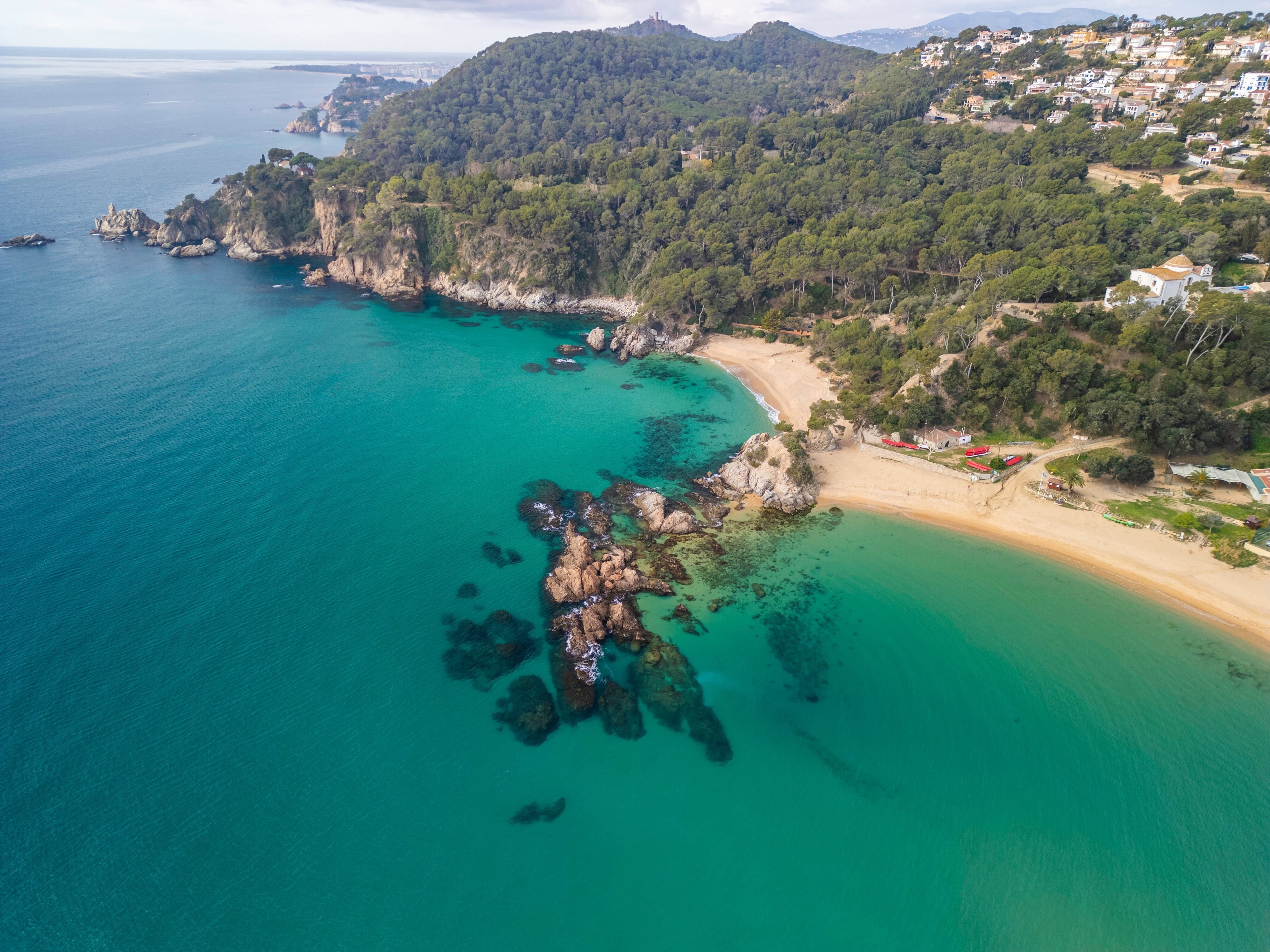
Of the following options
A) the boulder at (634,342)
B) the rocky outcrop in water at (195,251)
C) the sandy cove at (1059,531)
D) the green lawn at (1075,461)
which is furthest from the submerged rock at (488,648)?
the rocky outcrop in water at (195,251)

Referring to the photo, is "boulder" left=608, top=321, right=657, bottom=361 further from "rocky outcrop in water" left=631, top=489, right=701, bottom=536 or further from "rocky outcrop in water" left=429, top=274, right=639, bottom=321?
"rocky outcrop in water" left=631, top=489, right=701, bottom=536

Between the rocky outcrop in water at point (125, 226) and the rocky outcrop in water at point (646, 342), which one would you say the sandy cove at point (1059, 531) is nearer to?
the rocky outcrop in water at point (646, 342)

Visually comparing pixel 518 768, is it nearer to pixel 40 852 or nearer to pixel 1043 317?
pixel 40 852

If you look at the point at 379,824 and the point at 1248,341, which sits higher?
the point at 1248,341

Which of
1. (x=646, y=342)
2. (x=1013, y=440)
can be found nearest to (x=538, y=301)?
(x=646, y=342)

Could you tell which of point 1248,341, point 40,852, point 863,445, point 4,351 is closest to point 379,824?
point 40,852

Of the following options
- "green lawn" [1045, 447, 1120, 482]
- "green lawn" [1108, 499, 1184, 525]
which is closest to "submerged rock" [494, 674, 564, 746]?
"green lawn" [1045, 447, 1120, 482]

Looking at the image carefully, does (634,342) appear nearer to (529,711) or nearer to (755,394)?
(755,394)
